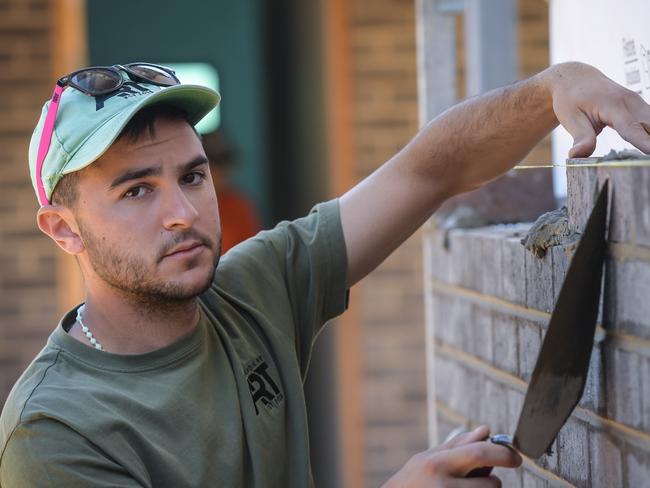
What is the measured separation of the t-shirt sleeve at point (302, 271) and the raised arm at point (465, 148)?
3 cm

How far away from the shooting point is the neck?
232 cm

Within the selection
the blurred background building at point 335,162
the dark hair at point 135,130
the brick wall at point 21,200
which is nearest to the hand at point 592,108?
the dark hair at point 135,130

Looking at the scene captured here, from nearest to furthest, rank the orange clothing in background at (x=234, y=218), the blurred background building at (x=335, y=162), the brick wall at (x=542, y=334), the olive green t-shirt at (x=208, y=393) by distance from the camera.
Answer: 1. the brick wall at (x=542, y=334)
2. the olive green t-shirt at (x=208, y=393)
3. the blurred background building at (x=335, y=162)
4. the orange clothing in background at (x=234, y=218)

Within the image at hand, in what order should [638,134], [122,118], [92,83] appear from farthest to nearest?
[92,83], [122,118], [638,134]

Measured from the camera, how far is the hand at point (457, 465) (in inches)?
76.2

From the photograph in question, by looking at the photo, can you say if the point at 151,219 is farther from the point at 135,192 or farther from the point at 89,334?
the point at 89,334

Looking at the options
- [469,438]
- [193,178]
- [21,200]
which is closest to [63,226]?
[193,178]

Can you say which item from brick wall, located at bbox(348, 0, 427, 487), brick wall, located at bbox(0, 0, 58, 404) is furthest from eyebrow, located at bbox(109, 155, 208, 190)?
brick wall, located at bbox(0, 0, 58, 404)

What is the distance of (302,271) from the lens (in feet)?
8.50

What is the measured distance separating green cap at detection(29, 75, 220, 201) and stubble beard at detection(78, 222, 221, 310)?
0.15 meters

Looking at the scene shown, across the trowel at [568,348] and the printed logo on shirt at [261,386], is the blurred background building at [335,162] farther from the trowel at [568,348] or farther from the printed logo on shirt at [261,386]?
the trowel at [568,348]

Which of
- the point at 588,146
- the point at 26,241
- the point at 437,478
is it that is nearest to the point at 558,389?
the point at 437,478

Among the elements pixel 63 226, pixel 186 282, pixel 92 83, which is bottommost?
pixel 186 282

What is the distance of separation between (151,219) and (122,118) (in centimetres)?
20
